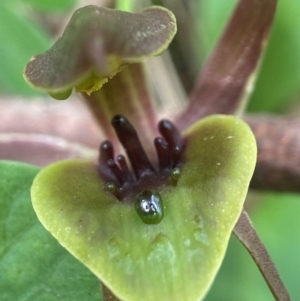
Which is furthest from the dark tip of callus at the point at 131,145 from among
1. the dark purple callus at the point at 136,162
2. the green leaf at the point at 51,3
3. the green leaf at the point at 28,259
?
the green leaf at the point at 51,3

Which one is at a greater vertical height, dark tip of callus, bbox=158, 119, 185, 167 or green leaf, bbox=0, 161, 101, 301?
green leaf, bbox=0, 161, 101, 301

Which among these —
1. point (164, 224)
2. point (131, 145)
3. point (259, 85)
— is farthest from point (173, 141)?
point (259, 85)

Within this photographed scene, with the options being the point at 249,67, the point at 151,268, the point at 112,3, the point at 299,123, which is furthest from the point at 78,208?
the point at 112,3

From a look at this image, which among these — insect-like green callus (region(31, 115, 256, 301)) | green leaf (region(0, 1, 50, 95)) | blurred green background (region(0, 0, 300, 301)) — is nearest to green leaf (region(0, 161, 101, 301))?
insect-like green callus (region(31, 115, 256, 301))

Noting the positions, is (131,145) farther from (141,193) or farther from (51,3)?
(51,3)

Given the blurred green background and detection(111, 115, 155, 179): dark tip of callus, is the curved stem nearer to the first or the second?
detection(111, 115, 155, 179): dark tip of callus

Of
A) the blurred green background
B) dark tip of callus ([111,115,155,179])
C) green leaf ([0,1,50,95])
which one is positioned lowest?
the blurred green background

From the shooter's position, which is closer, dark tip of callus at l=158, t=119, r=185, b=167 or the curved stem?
the curved stem
